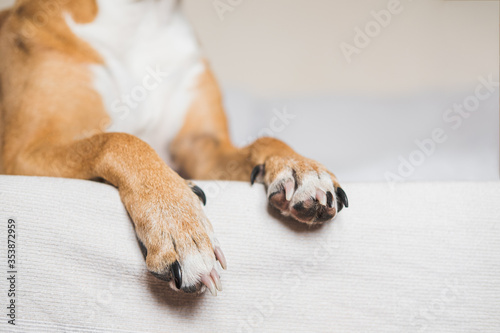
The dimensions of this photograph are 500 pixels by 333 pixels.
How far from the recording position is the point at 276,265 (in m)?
1.07

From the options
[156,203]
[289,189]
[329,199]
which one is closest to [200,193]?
[156,203]

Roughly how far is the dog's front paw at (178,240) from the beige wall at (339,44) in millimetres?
2027

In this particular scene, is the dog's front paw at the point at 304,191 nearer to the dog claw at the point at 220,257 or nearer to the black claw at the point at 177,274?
the dog claw at the point at 220,257

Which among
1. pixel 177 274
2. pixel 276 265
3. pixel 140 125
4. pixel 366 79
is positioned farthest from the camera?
pixel 366 79

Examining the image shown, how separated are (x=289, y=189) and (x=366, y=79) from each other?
2163 millimetres

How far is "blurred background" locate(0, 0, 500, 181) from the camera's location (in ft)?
8.42

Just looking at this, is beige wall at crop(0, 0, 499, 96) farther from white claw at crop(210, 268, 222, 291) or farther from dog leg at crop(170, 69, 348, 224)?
white claw at crop(210, 268, 222, 291)

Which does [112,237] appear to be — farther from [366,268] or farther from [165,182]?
[366,268]

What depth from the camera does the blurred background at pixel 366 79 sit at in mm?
2566

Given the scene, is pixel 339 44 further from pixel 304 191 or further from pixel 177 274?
pixel 177 274

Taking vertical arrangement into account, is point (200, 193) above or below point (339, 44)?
above

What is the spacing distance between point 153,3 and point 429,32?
1.82m

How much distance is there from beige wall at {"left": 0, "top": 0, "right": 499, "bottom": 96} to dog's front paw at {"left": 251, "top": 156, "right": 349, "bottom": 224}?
1862 mm

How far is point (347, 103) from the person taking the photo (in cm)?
315
